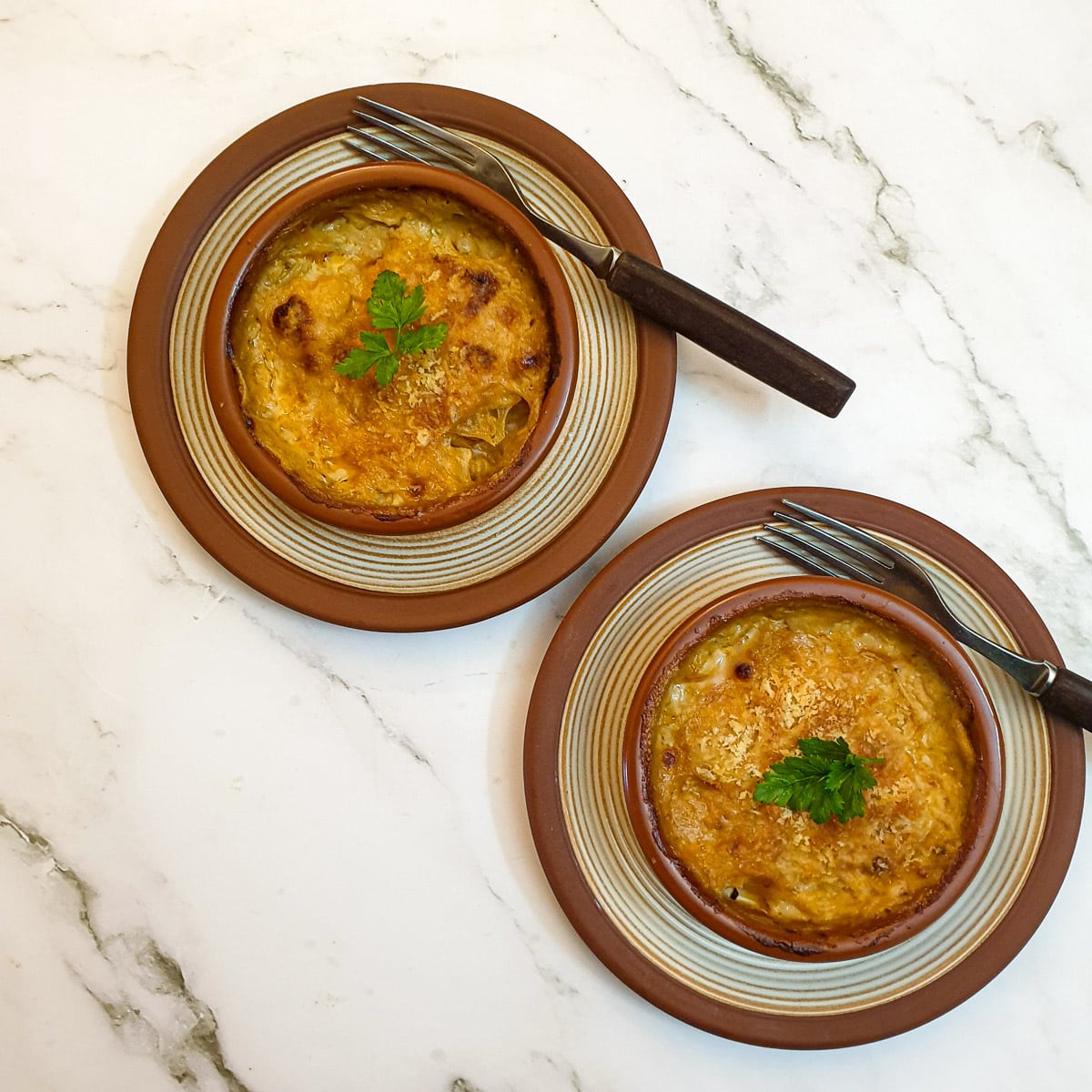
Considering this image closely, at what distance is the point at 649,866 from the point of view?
7.37ft

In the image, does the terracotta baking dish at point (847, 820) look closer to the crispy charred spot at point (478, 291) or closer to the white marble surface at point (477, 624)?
the white marble surface at point (477, 624)

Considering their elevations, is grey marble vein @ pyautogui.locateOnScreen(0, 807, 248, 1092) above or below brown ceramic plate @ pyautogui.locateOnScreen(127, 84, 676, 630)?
below

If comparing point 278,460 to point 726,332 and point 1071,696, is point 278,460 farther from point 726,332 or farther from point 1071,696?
point 1071,696

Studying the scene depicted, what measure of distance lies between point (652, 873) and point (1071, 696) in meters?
1.03

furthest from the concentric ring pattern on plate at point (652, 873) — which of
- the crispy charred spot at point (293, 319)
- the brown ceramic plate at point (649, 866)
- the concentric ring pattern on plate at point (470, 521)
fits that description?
the crispy charred spot at point (293, 319)

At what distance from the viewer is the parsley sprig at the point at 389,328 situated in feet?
6.75

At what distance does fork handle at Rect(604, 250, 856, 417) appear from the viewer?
2189 millimetres

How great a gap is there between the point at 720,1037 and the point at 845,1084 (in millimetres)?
364

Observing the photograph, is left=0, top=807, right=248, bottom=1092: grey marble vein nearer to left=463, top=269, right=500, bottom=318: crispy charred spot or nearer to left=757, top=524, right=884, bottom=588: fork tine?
left=463, top=269, right=500, bottom=318: crispy charred spot

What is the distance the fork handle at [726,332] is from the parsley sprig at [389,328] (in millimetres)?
449

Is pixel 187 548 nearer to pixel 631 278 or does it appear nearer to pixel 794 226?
pixel 631 278

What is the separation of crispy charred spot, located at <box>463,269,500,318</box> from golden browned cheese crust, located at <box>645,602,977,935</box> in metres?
0.89

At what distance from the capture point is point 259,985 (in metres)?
2.46

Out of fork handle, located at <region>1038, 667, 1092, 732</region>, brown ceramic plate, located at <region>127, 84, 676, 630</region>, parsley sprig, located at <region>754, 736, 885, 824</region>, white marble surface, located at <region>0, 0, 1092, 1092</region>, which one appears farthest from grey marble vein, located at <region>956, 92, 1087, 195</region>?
parsley sprig, located at <region>754, 736, 885, 824</region>
